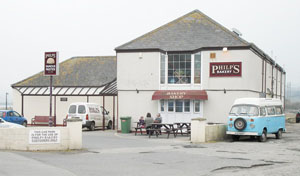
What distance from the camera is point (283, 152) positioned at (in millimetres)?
17297

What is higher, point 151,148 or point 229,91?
Result: point 229,91

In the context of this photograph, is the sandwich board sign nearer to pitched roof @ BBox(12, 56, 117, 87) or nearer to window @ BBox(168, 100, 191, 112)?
window @ BBox(168, 100, 191, 112)

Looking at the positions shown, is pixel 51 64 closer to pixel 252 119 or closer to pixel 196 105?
pixel 252 119

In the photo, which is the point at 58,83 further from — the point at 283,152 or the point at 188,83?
the point at 283,152

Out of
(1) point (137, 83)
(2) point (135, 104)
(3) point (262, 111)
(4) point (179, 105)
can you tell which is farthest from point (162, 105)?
(3) point (262, 111)

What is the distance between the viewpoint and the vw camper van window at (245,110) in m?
22.4

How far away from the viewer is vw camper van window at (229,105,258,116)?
2242cm

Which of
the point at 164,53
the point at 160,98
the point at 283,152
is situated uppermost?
the point at 164,53

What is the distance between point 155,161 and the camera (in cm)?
1420

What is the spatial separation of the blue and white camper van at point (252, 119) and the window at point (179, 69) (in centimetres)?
612

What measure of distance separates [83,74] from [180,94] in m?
15.8

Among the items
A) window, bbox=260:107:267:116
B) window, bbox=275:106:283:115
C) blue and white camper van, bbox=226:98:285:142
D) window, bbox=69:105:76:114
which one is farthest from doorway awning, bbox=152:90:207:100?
window, bbox=69:105:76:114

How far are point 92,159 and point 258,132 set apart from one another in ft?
34.5

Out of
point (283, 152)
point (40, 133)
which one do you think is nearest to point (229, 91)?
point (283, 152)
